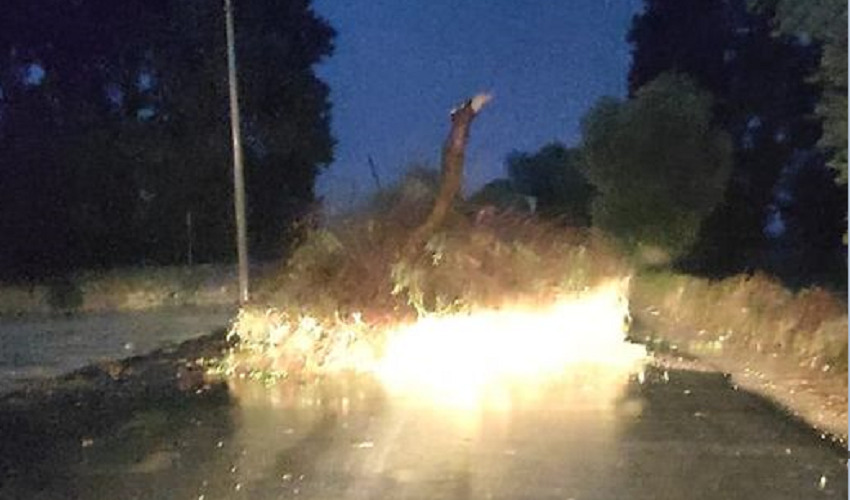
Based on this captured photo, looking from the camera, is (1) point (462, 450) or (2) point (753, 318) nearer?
(1) point (462, 450)

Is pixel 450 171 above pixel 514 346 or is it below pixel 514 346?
above

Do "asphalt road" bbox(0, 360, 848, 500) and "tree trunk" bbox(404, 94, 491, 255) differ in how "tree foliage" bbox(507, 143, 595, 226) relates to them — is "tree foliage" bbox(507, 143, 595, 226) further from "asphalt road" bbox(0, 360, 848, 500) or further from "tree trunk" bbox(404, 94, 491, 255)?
"asphalt road" bbox(0, 360, 848, 500)

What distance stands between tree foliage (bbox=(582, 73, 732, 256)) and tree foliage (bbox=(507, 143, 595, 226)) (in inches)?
42.0

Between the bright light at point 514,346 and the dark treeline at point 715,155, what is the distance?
564 inches

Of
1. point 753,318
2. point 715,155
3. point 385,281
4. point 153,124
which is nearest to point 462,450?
point 385,281

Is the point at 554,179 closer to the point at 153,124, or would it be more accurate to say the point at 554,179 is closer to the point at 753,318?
the point at 153,124

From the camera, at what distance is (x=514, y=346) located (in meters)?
19.9

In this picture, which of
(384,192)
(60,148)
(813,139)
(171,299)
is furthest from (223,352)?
(813,139)

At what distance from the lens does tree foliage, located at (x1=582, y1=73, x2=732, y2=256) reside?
115ft

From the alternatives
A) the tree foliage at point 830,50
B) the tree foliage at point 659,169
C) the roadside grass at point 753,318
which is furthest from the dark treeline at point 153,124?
the tree foliage at point 830,50

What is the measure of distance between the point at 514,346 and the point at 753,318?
11.6 feet

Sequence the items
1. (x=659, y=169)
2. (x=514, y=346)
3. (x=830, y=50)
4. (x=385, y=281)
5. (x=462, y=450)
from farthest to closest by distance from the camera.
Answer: (x=659, y=169)
(x=514, y=346)
(x=385, y=281)
(x=830, y=50)
(x=462, y=450)

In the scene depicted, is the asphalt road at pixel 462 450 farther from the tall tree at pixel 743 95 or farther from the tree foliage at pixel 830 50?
the tall tree at pixel 743 95

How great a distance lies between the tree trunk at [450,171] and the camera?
19.9 metres
